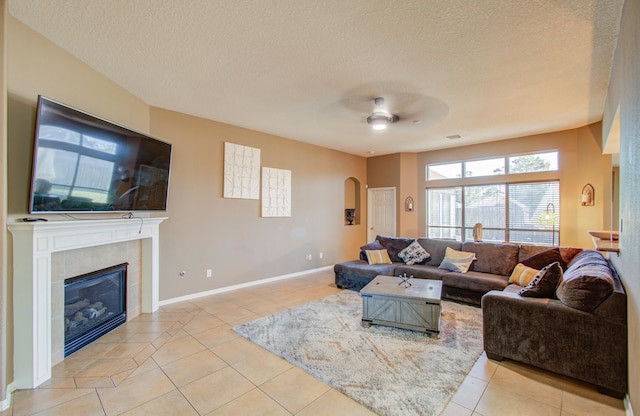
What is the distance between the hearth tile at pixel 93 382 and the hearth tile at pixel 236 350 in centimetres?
84

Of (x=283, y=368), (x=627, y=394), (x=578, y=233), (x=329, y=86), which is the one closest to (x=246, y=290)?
(x=283, y=368)

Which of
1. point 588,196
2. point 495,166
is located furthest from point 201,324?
point 588,196

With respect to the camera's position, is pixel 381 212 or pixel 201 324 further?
pixel 381 212

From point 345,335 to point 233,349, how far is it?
119 centimetres

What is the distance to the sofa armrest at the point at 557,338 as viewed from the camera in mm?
2102

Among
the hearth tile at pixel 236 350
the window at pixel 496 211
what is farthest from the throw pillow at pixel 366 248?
the hearth tile at pixel 236 350

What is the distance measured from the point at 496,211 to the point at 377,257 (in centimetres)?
297

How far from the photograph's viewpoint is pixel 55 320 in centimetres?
255

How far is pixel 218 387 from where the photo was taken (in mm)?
2236

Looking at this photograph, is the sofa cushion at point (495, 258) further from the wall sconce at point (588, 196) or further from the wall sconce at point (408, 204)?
the wall sconce at point (408, 204)

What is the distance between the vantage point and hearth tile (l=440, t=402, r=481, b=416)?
76.4 inches

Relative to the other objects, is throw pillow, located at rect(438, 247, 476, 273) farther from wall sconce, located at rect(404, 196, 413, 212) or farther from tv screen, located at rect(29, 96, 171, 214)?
tv screen, located at rect(29, 96, 171, 214)

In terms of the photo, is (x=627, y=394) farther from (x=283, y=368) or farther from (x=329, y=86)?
(x=329, y=86)

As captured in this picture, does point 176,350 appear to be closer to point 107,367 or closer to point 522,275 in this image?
point 107,367
